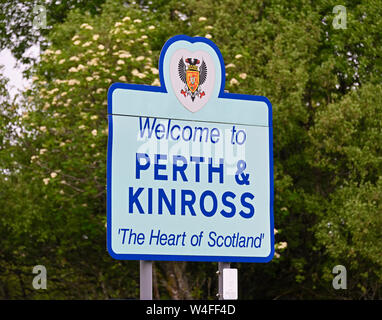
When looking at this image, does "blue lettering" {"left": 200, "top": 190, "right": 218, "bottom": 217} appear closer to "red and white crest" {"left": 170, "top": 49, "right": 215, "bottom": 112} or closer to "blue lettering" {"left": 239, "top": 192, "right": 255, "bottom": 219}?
"blue lettering" {"left": 239, "top": 192, "right": 255, "bottom": 219}

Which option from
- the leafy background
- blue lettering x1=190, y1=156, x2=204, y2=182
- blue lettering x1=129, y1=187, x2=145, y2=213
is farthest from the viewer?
the leafy background

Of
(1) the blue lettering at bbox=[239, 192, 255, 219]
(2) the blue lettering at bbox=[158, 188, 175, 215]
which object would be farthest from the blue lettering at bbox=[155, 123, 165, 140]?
(1) the blue lettering at bbox=[239, 192, 255, 219]

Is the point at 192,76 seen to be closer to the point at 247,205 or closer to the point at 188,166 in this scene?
the point at 188,166

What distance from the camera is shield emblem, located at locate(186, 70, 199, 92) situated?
7.45 metres

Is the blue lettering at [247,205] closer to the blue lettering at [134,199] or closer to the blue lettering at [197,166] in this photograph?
the blue lettering at [197,166]

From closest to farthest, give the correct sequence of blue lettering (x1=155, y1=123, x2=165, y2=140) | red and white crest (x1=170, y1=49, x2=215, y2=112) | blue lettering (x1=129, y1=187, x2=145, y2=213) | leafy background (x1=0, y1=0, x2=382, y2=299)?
blue lettering (x1=129, y1=187, x2=145, y2=213) < blue lettering (x1=155, y1=123, x2=165, y2=140) < red and white crest (x1=170, y1=49, x2=215, y2=112) < leafy background (x1=0, y1=0, x2=382, y2=299)

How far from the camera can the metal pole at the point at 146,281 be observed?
6.88 meters

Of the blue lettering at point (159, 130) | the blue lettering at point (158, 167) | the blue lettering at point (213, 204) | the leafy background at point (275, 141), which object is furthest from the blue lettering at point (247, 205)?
the leafy background at point (275, 141)

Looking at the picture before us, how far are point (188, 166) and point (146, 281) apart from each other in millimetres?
1006

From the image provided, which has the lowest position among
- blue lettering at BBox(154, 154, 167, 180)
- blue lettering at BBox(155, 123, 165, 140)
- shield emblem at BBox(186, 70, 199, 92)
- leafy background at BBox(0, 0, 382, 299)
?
blue lettering at BBox(154, 154, 167, 180)

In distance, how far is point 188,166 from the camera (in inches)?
284

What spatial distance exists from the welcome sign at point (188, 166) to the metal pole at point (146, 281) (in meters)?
0.09

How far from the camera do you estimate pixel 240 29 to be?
68.3ft
